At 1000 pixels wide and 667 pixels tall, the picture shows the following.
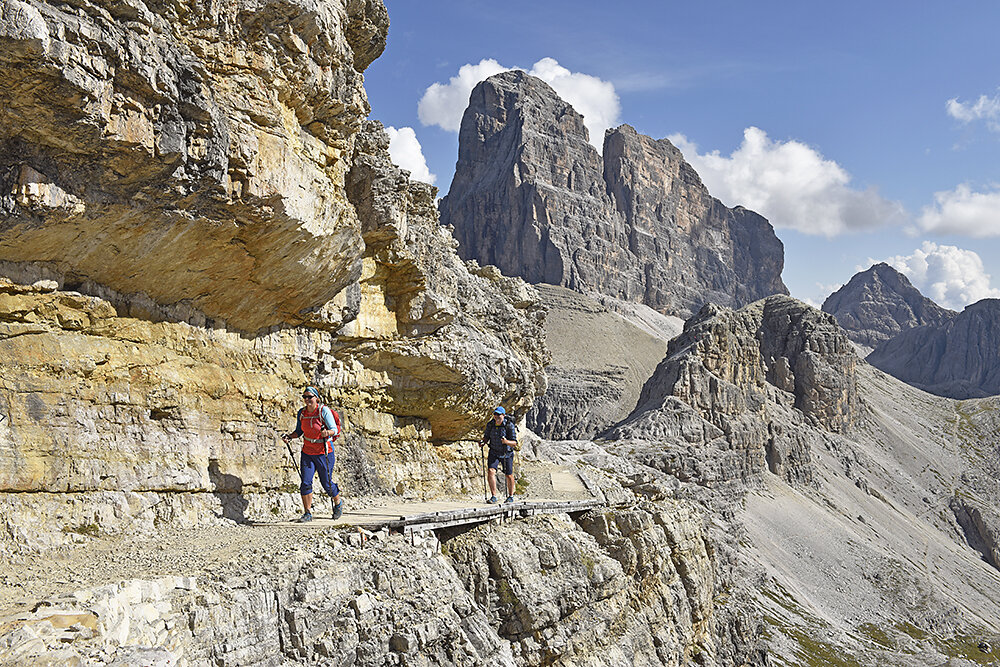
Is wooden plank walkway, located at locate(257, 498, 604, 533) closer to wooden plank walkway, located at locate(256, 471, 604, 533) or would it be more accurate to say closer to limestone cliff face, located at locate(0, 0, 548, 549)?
wooden plank walkway, located at locate(256, 471, 604, 533)

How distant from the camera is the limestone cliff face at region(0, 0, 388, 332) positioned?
9555 mm

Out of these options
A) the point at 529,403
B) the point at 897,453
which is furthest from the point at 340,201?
the point at 897,453

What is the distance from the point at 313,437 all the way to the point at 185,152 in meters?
5.09

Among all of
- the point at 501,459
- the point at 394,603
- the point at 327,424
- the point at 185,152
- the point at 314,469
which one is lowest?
the point at 394,603

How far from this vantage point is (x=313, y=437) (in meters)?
13.3

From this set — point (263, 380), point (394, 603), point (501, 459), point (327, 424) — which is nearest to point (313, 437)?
point (327, 424)

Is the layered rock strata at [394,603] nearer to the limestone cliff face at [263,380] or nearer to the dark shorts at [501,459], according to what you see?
the dark shorts at [501,459]

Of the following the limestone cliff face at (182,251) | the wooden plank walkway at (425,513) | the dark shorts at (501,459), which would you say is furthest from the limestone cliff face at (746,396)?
the limestone cliff face at (182,251)

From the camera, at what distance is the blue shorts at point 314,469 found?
43.7 ft

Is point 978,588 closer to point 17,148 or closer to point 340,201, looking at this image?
point 340,201

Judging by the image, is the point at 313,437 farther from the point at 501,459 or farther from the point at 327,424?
the point at 501,459

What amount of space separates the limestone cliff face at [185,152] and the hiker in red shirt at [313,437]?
266 centimetres

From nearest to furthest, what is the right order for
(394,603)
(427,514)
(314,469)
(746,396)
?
1. (394,603)
2. (314,469)
3. (427,514)
4. (746,396)

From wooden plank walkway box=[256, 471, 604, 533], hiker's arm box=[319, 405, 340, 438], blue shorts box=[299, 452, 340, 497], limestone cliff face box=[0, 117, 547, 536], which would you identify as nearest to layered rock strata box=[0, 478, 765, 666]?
wooden plank walkway box=[256, 471, 604, 533]
